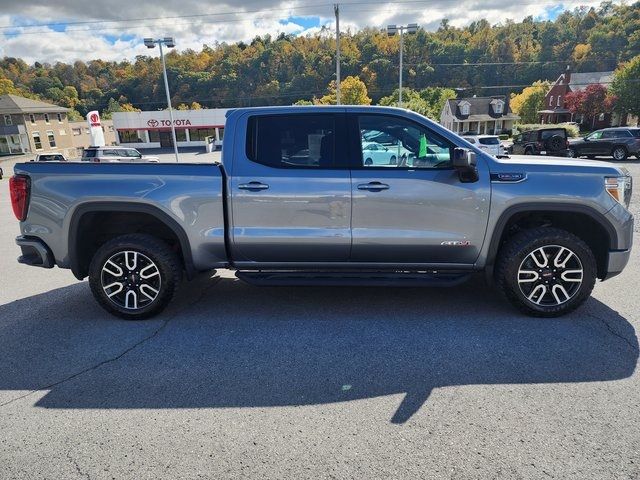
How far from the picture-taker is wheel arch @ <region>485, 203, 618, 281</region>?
3.89 meters

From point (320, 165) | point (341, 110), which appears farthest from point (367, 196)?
point (341, 110)

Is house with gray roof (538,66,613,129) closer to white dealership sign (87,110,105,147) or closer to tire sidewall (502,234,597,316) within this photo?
white dealership sign (87,110,105,147)

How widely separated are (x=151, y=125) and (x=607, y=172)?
183 ft

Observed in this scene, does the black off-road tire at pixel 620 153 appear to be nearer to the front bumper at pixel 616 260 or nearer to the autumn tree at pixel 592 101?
the front bumper at pixel 616 260

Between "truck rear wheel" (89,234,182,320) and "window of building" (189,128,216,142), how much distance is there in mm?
52123

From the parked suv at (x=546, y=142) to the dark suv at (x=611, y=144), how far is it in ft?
1.73

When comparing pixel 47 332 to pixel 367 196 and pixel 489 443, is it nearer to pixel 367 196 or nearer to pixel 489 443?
pixel 367 196

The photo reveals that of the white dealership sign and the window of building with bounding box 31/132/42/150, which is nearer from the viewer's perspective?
the white dealership sign

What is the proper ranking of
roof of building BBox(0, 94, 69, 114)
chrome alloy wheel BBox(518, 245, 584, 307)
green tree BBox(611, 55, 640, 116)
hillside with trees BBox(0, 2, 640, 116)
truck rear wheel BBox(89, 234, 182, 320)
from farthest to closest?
hillside with trees BBox(0, 2, 640, 116), roof of building BBox(0, 94, 69, 114), green tree BBox(611, 55, 640, 116), truck rear wheel BBox(89, 234, 182, 320), chrome alloy wheel BBox(518, 245, 584, 307)

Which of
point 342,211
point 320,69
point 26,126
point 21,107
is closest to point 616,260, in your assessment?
point 342,211

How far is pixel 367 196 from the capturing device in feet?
12.9

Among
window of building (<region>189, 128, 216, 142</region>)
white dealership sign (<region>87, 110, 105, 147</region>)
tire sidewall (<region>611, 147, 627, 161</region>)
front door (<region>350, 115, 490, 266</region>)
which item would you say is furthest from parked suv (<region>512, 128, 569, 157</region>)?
window of building (<region>189, 128, 216, 142</region>)

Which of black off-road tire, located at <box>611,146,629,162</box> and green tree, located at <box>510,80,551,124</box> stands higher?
green tree, located at <box>510,80,551,124</box>

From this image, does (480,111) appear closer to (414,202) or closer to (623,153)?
(623,153)
